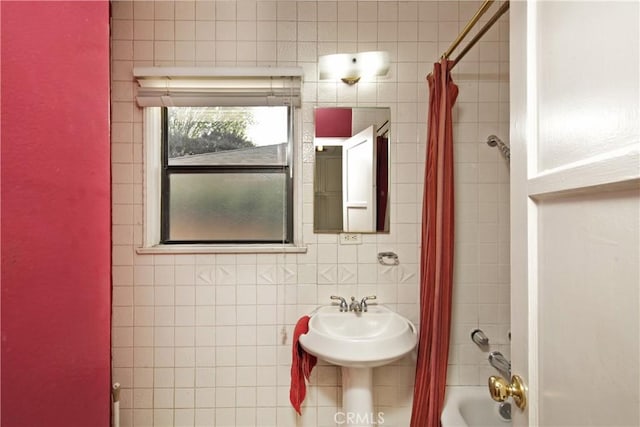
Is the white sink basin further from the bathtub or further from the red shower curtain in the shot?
the bathtub

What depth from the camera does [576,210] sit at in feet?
1.64

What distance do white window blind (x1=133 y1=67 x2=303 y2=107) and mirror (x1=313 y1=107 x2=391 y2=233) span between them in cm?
21

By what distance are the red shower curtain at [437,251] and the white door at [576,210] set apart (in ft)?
2.32

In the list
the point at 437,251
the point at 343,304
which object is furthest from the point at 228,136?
the point at 437,251

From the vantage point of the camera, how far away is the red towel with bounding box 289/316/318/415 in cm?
154

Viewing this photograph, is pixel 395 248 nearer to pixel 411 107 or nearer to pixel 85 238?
pixel 411 107

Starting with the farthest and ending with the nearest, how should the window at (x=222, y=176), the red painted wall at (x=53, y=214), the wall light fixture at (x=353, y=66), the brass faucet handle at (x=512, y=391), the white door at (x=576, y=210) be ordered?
the window at (x=222, y=176) < the wall light fixture at (x=353, y=66) < the brass faucet handle at (x=512, y=391) < the white door at (x=576, y=210) < the red painted wall at (x=53, y=214)

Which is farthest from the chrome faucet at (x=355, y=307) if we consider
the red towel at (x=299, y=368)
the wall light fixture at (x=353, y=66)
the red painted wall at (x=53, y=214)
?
the red painted wall at (x=53, y=214)

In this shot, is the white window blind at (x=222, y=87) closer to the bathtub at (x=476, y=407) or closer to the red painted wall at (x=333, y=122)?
the red painted wall at (x=333, y=122)

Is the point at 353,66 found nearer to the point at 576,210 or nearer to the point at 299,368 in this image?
the point at 576,210

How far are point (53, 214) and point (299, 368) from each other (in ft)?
4.83

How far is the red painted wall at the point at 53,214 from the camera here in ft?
0.77

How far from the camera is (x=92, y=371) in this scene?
338 mm

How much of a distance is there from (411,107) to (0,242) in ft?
5.62
